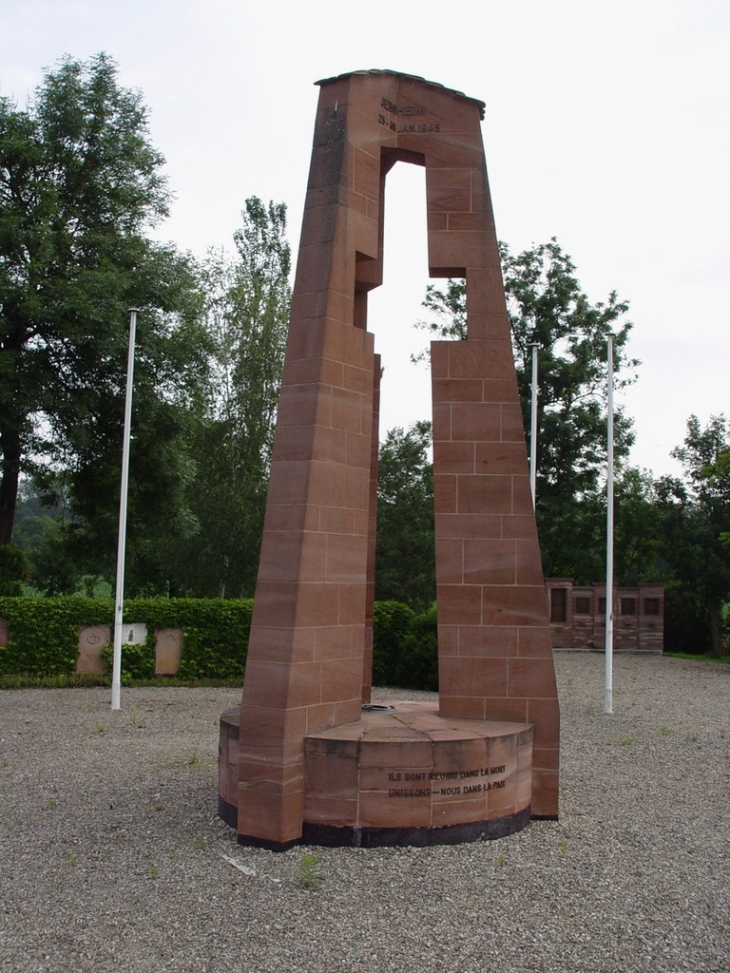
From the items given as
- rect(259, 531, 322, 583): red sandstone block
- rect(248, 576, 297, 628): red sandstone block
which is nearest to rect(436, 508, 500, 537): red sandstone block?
rect(259, 531, 322, 583): red sandstone block

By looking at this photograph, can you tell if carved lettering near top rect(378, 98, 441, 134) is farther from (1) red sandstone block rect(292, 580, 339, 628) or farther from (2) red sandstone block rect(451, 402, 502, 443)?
(1) red sandstone block rect(292, 580, 339, 628)

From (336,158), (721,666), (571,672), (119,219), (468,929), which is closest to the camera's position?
(468,929)

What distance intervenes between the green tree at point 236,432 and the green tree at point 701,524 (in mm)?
13282

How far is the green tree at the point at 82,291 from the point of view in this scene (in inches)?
902

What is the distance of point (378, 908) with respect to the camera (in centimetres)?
645

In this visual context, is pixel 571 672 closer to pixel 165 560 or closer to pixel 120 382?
pixel 120 382

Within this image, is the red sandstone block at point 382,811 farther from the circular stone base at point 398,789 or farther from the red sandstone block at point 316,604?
the red sandstone block at point 316,604

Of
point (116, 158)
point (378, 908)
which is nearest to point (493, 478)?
point (378, 908)

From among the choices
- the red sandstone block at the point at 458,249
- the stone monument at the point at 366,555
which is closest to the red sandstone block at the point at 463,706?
the stone monument at the point at 366,555

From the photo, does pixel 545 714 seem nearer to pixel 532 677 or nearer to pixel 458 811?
pixel 532 677

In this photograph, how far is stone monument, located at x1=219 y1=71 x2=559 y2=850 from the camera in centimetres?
773

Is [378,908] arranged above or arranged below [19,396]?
below

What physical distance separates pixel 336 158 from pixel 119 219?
19078mm

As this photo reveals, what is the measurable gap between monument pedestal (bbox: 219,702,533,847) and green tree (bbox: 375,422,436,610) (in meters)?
24.8
